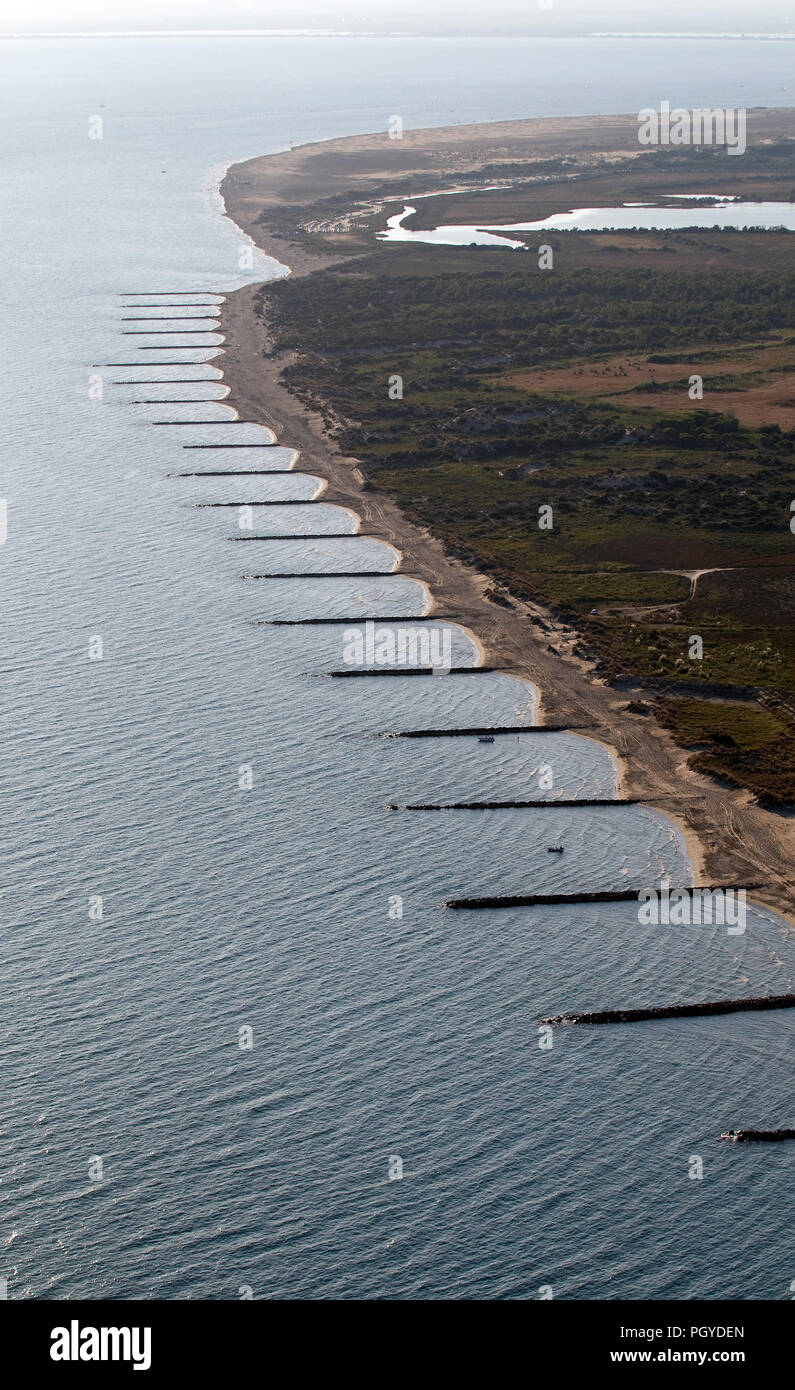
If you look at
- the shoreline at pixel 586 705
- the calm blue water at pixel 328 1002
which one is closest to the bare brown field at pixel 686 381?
the shoreline at pixel 586 705

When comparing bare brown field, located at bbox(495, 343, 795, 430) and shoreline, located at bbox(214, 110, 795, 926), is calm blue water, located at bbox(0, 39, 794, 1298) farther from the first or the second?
bare brown field, located at bbox(495, 343, 795, 430)

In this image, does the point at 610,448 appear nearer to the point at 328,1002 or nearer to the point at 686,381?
the point at 686,381

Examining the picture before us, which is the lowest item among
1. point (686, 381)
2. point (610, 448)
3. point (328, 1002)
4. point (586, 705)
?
point (328, 1002)

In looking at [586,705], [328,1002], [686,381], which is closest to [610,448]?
[686,381]

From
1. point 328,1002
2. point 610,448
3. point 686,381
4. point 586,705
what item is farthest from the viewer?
point 686,381

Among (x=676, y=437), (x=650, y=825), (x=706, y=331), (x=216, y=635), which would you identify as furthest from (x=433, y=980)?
(x=706, y=331)
